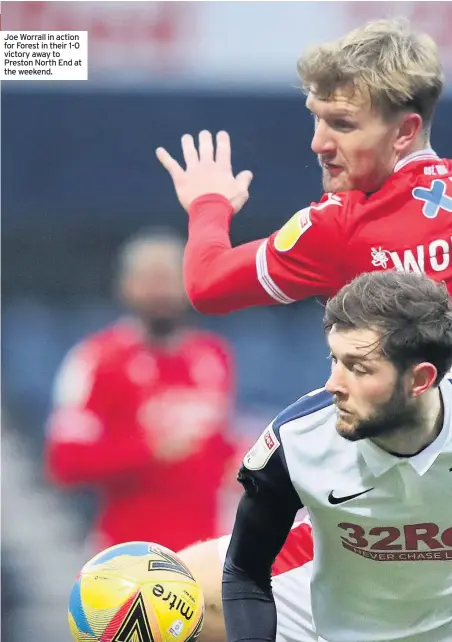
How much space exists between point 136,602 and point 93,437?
52.3 inches

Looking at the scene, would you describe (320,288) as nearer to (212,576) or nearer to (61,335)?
(212,576)

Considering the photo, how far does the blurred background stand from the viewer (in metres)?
3.53

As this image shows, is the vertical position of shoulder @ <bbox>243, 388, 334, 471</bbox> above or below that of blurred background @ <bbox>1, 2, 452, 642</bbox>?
below

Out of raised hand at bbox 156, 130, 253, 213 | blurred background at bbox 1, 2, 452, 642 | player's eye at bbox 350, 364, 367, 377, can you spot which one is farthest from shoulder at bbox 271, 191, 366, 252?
blurred background at bbox 1, 2, 452, 642

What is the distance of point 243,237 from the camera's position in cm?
389

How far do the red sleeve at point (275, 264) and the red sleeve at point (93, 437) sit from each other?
1235 millimetres

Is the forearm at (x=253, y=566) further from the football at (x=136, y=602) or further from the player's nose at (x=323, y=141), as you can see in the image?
the player's nose at (x=323, y=141)

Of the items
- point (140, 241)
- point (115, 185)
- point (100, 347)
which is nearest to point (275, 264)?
point (100, 347)

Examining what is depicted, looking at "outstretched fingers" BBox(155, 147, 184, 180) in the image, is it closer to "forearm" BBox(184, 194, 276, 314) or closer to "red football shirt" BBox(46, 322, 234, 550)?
"forearm" BBox(184, 194, 276, 314)

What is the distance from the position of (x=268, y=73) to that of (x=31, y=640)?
212 cm

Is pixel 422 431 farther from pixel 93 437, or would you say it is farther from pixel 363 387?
pixel 93 437

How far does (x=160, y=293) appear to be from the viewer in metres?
3.83

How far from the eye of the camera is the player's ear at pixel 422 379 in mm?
1960

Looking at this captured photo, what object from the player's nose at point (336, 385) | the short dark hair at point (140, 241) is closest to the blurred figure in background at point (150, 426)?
the short dark hair at point (140, 241)
